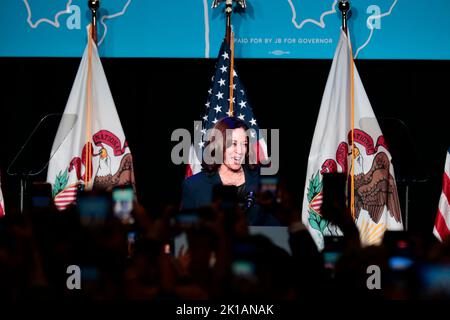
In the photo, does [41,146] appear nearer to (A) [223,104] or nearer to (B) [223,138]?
(A) [223,104]

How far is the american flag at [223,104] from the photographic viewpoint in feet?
15.7

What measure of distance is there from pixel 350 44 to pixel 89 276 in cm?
405

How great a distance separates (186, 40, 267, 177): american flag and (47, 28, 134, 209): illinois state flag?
23.4 inches

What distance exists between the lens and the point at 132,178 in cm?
486

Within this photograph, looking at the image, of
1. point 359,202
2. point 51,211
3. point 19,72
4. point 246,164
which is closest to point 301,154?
point 359,202

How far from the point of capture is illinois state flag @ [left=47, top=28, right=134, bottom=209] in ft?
15.7

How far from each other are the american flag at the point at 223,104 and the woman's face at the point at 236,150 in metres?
0.73

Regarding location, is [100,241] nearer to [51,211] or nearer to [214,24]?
[51,211]

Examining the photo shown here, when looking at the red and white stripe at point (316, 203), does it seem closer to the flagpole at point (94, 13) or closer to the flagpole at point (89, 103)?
the flagpole at point (89, 103)

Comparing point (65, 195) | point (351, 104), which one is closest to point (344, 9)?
point (351, 104)

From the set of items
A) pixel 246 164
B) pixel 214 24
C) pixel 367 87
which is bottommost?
pixel 246 164

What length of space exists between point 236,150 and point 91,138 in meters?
1.38

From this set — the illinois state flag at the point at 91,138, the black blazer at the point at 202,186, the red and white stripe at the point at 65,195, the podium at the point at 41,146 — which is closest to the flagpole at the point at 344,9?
the black blazer at the point at 202,186

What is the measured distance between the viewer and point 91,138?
4816 millimetres
